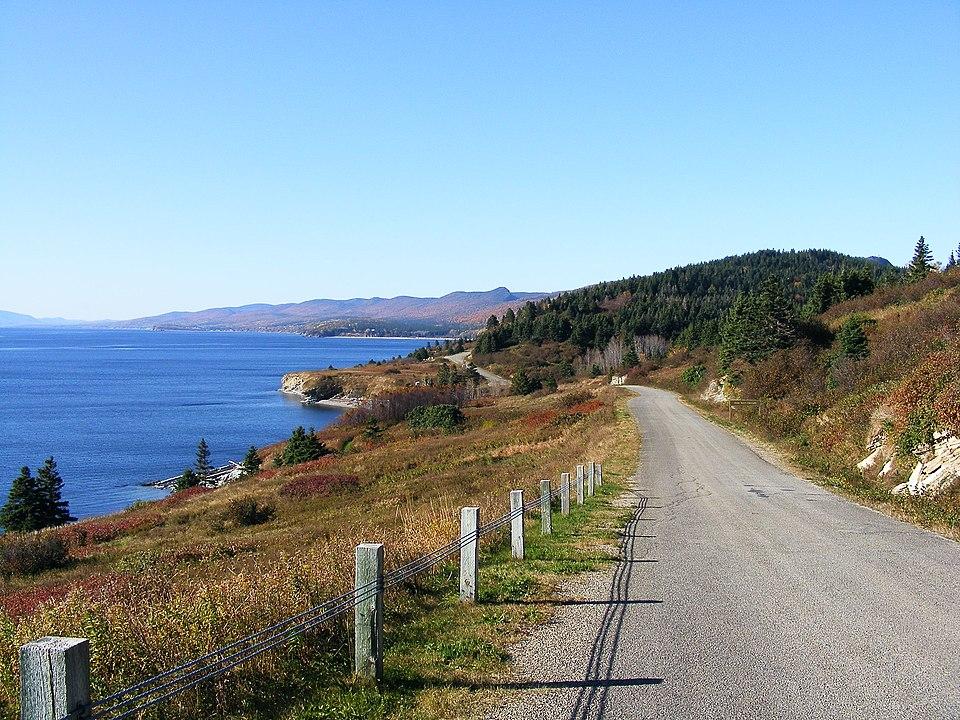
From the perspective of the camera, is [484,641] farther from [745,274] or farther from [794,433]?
[745,274]

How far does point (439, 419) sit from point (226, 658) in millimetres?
54875

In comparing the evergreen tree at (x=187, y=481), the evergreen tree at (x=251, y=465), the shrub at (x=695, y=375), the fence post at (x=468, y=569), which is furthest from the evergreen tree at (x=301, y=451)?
the fence post at (x=468, y=569)

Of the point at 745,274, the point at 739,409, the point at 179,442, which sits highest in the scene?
the point at 745,274

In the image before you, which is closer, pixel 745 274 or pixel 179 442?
pixel 179 442

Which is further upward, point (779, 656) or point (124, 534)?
point (779, 656)

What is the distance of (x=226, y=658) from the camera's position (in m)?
5.20

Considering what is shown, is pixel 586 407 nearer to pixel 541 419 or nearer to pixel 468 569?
pixel 541 419

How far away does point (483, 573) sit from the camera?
9781mm

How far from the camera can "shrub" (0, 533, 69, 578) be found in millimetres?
21750

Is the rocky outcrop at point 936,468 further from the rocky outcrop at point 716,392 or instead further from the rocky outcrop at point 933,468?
the rocky outcrop at point 716,392

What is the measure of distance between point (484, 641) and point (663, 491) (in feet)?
39.3

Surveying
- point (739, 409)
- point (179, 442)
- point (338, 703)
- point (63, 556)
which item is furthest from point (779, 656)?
point (179, 442)

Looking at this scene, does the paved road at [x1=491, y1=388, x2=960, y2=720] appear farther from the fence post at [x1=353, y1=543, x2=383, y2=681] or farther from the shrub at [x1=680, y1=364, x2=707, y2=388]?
the shrub at [x1=680, y1=364, x2=707, y2=388]

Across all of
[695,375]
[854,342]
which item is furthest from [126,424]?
[854,342]
